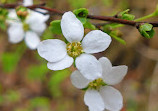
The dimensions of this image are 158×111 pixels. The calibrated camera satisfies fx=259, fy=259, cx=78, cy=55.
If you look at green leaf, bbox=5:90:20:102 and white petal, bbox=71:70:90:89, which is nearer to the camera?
white petal, bbox=71:70:90:89

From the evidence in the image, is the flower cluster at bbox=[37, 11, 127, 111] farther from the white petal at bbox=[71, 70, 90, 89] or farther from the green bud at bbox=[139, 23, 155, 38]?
the green bud at bbox=[139, 23, 155, 38]

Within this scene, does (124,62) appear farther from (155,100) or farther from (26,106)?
(26,106)

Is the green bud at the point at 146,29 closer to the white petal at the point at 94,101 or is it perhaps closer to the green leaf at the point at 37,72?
the white petal at the point at 94,101

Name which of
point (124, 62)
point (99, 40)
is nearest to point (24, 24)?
point (99, 40)

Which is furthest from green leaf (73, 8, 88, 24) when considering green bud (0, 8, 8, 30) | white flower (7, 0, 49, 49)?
white flower (7, 0, 49, 49)

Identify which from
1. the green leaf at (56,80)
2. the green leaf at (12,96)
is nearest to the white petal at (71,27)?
the green leaf at (56,80)

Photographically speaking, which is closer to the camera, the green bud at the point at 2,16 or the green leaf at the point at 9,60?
the green bud at the point at 2,16

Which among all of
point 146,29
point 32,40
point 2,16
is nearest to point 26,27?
point 32,40
